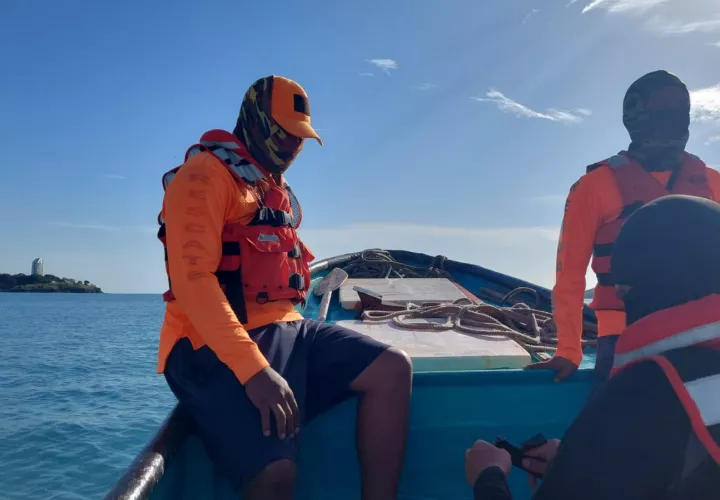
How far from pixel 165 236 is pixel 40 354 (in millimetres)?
19968

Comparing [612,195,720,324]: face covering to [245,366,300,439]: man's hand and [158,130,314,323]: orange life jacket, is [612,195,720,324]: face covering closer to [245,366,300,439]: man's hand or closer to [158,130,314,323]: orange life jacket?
[245,366,300,439]: man's hand

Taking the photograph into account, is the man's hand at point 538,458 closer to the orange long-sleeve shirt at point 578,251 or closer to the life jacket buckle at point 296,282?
the orange long-sleeve shirt at point 578,251

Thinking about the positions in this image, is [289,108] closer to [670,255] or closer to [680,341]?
[670,255]

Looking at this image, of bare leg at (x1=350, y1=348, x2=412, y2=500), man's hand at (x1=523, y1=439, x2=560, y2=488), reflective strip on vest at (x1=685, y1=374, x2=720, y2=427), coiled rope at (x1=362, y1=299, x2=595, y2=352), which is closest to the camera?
reflective strip on vest at (x1=685, y1=374, x2=720, y2=427)

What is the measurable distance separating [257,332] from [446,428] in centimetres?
100

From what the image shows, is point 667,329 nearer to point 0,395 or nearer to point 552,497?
point 552,497

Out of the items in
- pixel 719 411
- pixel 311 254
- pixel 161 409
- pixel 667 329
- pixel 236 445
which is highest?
pixel 311 254

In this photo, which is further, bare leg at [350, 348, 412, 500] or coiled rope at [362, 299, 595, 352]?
coiled rope at [362, 299, 595, 352]

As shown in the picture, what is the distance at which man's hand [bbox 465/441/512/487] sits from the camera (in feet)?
4.92

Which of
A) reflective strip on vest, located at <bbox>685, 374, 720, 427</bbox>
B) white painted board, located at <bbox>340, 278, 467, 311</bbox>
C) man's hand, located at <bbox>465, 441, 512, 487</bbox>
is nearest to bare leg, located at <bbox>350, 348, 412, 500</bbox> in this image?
man's hand, located at <bbox>465, 441, 512, 487</bbox>

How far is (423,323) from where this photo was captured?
3.55 m

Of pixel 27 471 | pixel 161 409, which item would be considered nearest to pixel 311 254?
pixel 27 471

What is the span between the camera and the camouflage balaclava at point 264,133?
2301 mm

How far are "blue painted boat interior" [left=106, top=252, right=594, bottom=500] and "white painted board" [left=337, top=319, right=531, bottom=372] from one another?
0.26m
